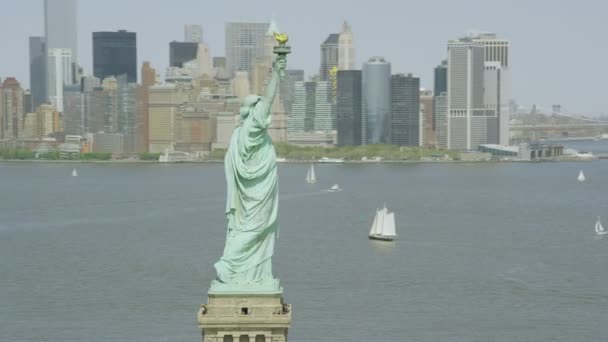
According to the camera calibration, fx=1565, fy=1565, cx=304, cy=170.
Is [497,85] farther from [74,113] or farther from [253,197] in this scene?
[253,197]

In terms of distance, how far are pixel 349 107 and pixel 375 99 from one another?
3.23 m

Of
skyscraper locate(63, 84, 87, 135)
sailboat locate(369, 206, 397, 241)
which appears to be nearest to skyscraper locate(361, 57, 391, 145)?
skyscraper locate(63, 84, 87, 135)

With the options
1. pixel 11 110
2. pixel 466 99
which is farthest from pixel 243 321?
pixel 11 110

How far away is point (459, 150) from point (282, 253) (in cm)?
11710

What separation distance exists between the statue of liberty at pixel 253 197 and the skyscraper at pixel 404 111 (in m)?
149

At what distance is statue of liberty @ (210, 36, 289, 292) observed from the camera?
45.6 ft

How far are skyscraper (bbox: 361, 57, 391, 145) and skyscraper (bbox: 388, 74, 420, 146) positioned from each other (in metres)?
0.85

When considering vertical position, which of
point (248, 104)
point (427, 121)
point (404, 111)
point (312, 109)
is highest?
point (248, 104)

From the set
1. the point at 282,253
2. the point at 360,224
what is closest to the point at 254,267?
the point at 282,253

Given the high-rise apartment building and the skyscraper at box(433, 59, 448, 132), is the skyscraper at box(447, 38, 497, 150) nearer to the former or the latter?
the skyscraper at box(433, 59, 448, 132)

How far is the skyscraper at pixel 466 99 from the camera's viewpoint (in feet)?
552

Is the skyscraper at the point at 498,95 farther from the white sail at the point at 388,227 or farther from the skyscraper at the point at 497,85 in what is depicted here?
the white sail at the point at 388,227

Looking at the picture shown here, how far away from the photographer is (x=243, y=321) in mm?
13430

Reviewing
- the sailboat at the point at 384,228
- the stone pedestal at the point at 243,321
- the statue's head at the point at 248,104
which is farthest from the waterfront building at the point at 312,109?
the stone pedestal at the point at 243,321
